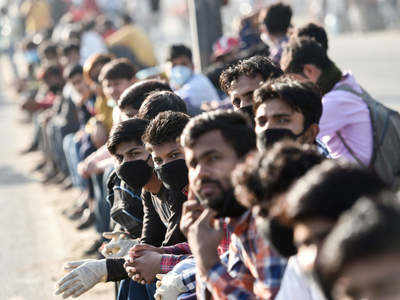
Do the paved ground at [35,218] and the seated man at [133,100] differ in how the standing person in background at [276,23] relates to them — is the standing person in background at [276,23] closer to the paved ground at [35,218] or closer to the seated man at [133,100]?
the seated man at [133,100]

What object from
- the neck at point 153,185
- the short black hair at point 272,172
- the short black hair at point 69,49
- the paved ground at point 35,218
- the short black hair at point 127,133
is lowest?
the paved ground at point 35,218

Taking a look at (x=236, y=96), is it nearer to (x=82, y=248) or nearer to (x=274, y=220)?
(x=274, y=220)

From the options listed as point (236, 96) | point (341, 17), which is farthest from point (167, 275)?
point (341, 17)

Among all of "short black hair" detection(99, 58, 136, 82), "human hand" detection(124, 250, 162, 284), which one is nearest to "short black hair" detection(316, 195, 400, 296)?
"human hand" detection(124, 250, 162, 284)

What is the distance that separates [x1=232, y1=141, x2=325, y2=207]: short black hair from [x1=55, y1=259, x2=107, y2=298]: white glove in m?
1.56

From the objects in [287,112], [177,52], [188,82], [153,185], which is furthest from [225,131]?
[177,52]

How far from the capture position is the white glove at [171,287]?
3.46 metres

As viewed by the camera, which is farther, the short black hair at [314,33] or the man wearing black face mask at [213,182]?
the short black hair at [314,33]

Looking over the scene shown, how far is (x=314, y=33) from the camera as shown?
5930 millimetres

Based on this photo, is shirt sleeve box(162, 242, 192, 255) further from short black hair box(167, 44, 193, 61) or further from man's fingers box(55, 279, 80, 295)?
short black hair box(167, 44, 193, 61)

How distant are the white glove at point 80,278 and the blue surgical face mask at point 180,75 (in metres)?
3.59

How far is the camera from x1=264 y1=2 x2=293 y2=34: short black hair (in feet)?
23.2

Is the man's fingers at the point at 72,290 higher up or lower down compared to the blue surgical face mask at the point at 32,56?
higher up

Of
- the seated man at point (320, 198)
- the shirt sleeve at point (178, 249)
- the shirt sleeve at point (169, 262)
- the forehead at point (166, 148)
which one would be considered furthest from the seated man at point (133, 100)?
the seated man at point (320, 198)
